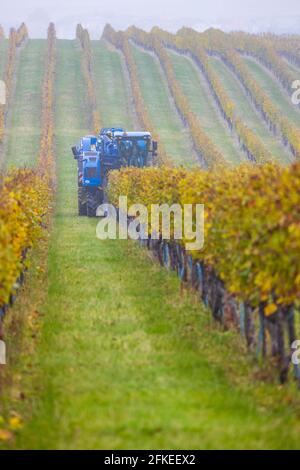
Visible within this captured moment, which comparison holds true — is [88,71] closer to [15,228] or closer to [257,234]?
[15,228]

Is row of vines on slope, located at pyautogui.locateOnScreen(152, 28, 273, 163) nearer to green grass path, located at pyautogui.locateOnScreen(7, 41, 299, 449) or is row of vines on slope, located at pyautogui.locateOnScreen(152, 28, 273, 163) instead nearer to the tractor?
the tractor

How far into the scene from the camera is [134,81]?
9419 centimetres

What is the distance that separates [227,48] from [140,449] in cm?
10281

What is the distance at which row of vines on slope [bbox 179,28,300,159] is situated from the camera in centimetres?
7536

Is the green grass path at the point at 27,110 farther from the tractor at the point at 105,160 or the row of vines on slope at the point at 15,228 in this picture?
the row of vines on slope at the point at 15,228

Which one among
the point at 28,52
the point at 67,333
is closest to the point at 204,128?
the point at 28,52

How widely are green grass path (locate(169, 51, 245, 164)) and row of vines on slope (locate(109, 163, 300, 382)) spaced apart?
5202 centimetres

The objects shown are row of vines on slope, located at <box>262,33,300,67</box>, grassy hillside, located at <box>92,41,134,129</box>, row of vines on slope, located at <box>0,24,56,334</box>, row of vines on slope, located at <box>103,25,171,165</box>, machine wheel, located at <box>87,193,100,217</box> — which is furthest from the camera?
row of vines on slope, located at <box>262,33,300,67</box>

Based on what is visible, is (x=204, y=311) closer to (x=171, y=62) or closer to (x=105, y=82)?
(x=105, y=82)

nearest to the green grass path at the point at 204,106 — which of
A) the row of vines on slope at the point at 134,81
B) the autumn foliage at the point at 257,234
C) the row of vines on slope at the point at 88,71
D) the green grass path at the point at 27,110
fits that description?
the row of vines on slope at the point at 134,81

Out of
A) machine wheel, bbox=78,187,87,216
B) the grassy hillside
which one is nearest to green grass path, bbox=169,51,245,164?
the grassy hillside

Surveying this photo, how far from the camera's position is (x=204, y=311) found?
59.9ft

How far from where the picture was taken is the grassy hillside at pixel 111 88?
8269 cm

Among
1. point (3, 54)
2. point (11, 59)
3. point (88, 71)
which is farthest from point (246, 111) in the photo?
point (3, 54)
